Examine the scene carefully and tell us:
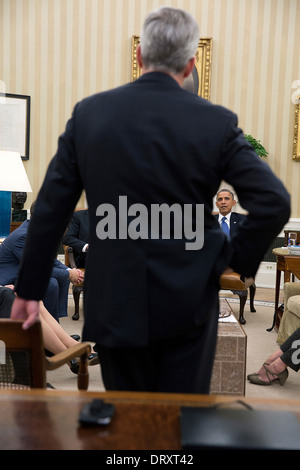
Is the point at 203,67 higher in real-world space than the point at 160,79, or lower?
higher

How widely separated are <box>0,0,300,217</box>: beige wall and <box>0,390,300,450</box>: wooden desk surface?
22.4 ft

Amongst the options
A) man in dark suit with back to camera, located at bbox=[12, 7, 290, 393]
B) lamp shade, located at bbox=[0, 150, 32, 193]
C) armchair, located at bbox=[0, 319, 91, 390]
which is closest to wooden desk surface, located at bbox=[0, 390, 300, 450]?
man in dark suit with back to camera, located at bbox=[12, 7, 290, 393]

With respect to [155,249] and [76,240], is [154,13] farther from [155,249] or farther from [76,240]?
[76,240]

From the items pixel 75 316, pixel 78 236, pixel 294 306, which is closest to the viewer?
pixel 294 306

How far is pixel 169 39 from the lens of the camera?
4.15ft

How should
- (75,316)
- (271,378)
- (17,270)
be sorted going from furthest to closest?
(75,316)
(17,270)
(271,378)

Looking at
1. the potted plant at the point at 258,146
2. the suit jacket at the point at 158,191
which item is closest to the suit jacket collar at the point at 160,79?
the suit jacket at the point at 158,191

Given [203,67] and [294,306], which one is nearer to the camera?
[294,306]

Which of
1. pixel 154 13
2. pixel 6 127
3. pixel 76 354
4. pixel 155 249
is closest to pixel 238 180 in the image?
pixel 155 249

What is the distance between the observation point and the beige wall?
748 centimetres

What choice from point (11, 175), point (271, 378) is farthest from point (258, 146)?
point (271, 378)

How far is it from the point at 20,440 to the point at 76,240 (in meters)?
4.66

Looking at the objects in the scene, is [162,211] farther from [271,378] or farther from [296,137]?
[296,137]

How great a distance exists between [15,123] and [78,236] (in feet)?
9.21
